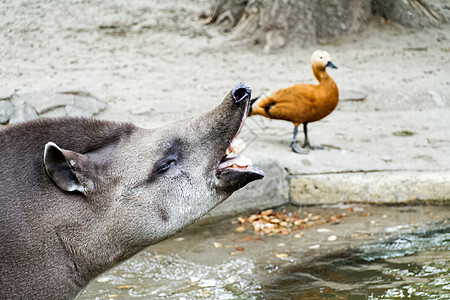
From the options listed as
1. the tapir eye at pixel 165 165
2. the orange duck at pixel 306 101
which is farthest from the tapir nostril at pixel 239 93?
the orange duck at pixel 306 101

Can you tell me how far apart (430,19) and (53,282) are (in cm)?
1016

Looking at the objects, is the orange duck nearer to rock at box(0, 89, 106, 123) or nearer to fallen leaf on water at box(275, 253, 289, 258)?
fallen leaf on water at box(275, 253, 289, 258)

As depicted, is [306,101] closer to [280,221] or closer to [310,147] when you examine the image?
[310,147]

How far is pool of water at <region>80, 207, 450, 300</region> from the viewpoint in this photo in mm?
4355

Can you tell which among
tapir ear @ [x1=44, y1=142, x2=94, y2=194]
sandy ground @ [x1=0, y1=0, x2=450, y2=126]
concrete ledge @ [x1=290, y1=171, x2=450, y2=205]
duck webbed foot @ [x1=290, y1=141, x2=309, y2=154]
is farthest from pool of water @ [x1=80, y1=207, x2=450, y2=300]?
sandy ground @ [x1=0, y1=0, x2=450, y2=126]

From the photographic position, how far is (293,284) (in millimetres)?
4430

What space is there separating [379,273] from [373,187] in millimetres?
1273

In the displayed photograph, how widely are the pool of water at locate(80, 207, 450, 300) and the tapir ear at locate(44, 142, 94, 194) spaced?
1.76 metres

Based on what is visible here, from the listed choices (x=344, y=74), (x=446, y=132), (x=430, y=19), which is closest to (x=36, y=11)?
(x=344, y=74)

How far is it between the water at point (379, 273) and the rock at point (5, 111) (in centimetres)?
359

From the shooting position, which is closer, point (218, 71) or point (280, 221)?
point (280, 221)

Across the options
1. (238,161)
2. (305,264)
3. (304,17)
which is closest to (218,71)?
(304,17)

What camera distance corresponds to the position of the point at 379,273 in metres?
4.53

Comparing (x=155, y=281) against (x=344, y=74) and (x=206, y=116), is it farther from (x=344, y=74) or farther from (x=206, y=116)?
(x=344, y=74)
